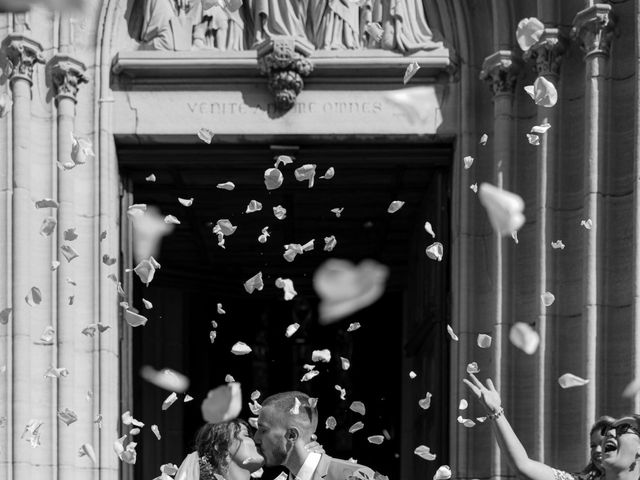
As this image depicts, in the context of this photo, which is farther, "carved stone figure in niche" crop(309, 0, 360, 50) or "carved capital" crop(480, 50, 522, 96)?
"carved stone figure in niche" crop(309, 0, 360, 50)

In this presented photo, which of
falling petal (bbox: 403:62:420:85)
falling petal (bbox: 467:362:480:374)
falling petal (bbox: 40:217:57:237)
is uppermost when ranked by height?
falling petal (bbox: 403:62:420:85)

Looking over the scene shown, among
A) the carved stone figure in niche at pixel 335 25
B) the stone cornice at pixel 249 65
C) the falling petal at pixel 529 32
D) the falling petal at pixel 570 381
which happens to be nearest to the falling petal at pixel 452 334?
the falling petal at pixel 570 381

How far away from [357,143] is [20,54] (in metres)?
2.71

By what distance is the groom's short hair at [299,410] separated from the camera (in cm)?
745

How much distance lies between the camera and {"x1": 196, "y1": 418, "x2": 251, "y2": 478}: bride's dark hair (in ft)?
29.9

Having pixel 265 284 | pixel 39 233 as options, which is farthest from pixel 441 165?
pixel 265 284

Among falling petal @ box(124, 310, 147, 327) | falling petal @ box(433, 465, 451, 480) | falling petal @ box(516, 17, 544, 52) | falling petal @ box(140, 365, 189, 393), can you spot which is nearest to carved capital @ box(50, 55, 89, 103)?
falling petal @ box(124, 310, 147, 327)

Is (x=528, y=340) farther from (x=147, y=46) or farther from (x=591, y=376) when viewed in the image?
(x=147, y=46)

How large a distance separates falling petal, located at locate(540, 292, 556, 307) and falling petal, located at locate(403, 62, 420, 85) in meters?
1.85

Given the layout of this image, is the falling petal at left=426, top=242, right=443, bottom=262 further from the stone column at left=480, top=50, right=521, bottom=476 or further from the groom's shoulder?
the groom's shoulder

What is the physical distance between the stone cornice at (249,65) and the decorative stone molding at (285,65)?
10 cm

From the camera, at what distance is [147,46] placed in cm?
1292

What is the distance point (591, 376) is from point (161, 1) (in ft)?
14.7

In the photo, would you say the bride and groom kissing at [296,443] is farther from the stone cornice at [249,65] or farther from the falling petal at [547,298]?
the stone cornice at [249,65]
